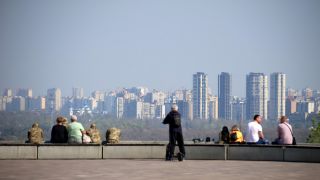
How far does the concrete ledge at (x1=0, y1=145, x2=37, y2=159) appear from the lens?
27.5 m

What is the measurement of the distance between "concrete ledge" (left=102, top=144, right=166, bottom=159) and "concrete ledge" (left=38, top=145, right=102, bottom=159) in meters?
0.31

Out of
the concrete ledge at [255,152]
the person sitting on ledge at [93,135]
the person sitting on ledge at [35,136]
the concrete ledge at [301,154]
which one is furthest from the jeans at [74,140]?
the concrete ledge at [301,154]

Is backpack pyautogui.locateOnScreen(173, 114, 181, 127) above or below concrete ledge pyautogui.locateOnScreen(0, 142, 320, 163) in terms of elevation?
above

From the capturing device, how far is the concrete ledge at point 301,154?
26.5m

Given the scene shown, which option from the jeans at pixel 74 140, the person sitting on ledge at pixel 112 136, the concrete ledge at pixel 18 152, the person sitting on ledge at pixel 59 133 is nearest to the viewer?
the concrete ledge at pixel 18 152

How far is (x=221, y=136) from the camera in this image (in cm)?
3112

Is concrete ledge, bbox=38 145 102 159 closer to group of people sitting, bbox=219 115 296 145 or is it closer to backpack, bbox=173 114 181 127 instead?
backpack, bbox=173 114 181 127

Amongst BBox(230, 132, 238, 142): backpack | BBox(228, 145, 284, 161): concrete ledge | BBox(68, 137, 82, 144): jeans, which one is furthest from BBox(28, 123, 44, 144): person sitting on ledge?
BBox(228, 145, 284, 161): concrete ledge

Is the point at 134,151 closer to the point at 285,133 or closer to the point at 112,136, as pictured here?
the point at 112,136

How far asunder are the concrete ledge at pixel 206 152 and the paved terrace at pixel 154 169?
0.93 metres

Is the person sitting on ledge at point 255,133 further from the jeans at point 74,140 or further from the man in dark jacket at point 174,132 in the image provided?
the jeans at point 74,140

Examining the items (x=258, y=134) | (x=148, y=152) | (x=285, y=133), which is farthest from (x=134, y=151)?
(x=285, y=133)

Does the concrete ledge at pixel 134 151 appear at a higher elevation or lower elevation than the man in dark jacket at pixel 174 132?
lower

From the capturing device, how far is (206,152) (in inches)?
1120
